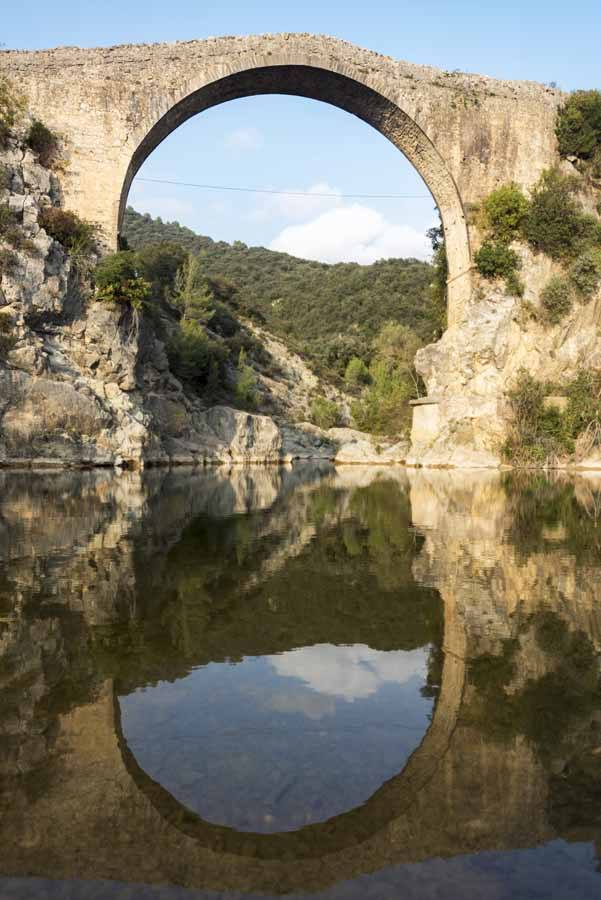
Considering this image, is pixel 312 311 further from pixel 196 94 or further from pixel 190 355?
pixel 196 94

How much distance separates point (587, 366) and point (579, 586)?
18.7 m

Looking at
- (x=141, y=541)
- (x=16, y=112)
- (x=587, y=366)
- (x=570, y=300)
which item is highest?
(x=16, y=112)

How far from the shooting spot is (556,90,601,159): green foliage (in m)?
23.8

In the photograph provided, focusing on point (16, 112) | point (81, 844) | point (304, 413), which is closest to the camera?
point (81, 844)

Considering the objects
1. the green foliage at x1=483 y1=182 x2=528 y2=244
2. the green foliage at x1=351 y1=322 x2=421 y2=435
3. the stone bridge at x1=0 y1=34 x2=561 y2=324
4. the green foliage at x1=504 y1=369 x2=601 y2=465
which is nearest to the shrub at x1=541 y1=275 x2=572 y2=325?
the green foliage at x1=483 y1=182 x2=528 y2=244

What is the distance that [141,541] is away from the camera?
6.86 m

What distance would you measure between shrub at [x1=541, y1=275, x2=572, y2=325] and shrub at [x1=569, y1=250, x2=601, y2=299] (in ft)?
0.98

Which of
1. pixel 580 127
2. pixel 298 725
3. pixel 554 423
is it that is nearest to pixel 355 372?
pixel 580 127

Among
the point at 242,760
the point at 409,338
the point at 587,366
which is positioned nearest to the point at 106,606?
the point at 242,760

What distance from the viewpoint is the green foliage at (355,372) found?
49.9 meters

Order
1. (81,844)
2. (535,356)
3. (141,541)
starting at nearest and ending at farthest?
(81,844), (141,541), (535,356)

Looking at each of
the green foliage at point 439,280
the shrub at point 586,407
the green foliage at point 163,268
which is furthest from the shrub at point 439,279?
the green foliage at point 163,268

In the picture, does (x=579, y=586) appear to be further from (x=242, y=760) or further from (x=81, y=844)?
(x=81, y=844)

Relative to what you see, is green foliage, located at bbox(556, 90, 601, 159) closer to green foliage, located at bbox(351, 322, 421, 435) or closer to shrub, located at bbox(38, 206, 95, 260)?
green foliage, located at bbox(351, 322, 421, 435)
